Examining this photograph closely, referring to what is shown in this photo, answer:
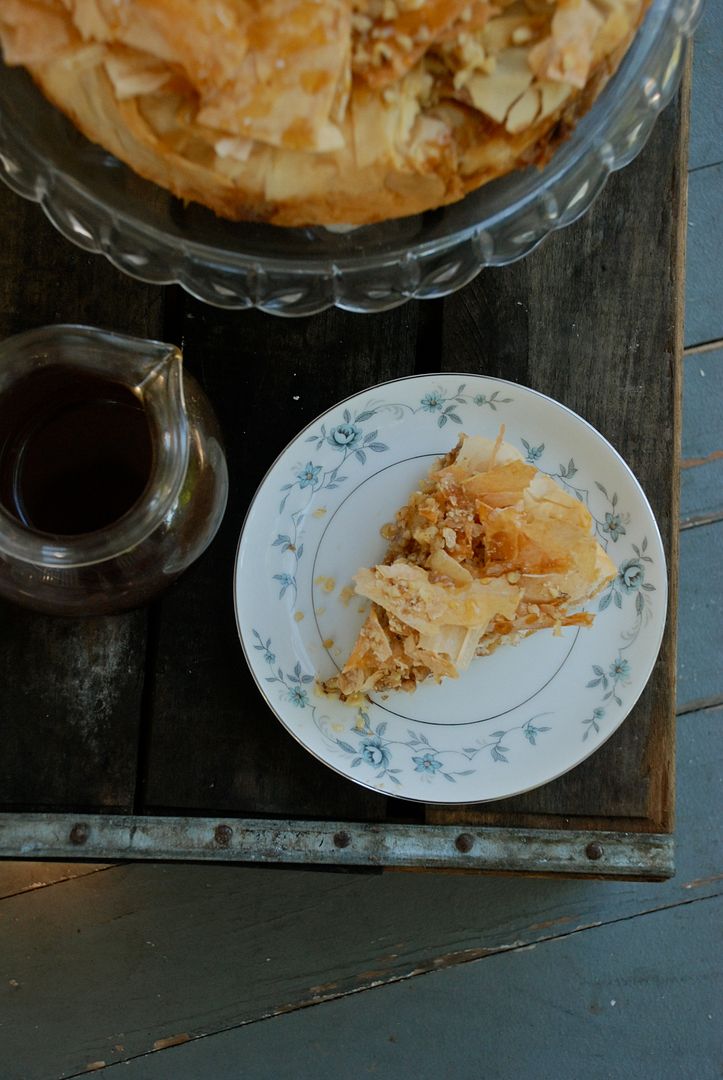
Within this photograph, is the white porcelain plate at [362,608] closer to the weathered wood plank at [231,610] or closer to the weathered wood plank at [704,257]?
the weathered wood plank at [231,610]

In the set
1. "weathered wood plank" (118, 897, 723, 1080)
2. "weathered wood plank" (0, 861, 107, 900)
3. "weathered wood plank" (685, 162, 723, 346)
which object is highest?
"weathered wood plank" (685, 162, 723, 346)

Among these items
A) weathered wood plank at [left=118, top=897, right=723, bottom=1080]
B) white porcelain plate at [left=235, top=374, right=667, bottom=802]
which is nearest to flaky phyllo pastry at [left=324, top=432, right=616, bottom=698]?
A: white porcelain plate at [left=235, top=374, right=667, bottom=802]

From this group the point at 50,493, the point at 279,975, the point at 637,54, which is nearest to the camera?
the point at 637,54

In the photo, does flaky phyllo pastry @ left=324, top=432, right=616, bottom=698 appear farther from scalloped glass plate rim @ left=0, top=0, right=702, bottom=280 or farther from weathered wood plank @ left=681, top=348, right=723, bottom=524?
weathered wood plank @ left=681, top=348, right=723, bottom=524

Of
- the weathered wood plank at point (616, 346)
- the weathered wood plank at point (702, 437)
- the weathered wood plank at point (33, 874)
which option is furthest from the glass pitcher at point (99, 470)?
the weathered wood plank at point (702, 437)

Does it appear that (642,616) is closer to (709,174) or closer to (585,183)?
(585,183)

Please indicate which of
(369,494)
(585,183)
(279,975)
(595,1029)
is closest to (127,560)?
(369,494)
